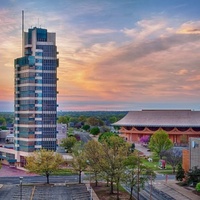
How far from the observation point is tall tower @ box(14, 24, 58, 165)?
343 feet

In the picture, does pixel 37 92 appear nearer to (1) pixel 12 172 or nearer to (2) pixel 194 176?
(1) pixel 12 172

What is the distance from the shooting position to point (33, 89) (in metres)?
104

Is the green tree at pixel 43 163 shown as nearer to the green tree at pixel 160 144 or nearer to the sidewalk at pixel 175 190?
the sidewalk at pixel 175 190

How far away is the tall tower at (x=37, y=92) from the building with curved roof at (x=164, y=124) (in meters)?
65.6

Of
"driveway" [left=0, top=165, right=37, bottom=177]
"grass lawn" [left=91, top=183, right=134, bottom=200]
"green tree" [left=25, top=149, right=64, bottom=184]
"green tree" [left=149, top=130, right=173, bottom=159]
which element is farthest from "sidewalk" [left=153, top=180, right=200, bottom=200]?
"driveway" [left=0, top=165, right=37, bottom=177]

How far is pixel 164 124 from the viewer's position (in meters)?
160

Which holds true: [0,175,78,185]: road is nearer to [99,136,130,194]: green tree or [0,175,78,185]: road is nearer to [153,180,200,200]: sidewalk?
[99,136,130,194]: green tree

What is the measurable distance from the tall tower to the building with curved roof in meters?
65.6

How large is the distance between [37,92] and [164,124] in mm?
72837

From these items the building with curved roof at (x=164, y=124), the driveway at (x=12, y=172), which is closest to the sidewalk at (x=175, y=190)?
the driveway at (x=12, y=172)

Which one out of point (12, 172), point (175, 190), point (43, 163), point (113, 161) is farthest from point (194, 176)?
point (12, 172)

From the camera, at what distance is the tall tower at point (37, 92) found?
343 ft

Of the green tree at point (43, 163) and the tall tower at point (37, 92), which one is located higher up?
the tall tower at point (37, 92)

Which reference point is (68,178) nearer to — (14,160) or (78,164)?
(78,164)
